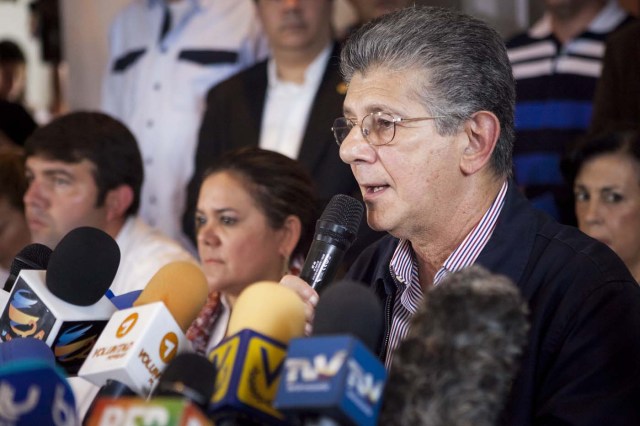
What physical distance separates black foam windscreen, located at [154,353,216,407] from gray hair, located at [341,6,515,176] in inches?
34.1

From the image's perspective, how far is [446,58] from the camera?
6.22 ft

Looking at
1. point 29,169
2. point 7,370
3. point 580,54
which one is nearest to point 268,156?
point 29,169

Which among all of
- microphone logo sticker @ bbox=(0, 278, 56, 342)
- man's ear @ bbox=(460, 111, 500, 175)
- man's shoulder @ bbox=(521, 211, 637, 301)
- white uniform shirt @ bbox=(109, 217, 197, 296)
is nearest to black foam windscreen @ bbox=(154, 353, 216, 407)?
microphone logo sticker @ bbox=(0, 278, 56, 342)

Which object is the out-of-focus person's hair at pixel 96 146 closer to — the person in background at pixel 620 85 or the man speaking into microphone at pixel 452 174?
the person in background at pixel 620 85

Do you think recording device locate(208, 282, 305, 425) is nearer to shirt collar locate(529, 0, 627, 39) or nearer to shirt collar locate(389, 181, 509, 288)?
shirt collar locate(389, 181, 509, 288)

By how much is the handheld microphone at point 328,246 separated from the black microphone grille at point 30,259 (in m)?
0.45

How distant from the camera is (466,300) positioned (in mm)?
1122

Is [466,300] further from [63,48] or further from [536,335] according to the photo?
[63,48]

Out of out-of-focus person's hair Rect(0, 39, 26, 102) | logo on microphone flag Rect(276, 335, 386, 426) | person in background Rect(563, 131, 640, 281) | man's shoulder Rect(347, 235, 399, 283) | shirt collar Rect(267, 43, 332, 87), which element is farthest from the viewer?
out-of-focus person's hair Rect(0, 39, 26, 102)

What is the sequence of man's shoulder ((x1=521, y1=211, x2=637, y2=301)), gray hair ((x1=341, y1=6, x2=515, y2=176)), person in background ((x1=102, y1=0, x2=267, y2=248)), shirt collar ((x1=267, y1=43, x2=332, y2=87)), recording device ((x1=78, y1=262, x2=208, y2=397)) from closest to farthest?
recording device ((x1=78, y1=262, x2=208, y2=397)) → man's shoulder ((x1=521, y1=211, x2=637, y2=301)) → gray hair ((x1=341, y1=6, x2=515, y2=176)) → shirt collar ((x1=267, y1=43, x2=332, y2=87)) → person in background ((x1=102, y1=0, x2=267, y2=248))

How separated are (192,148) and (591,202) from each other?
194cm

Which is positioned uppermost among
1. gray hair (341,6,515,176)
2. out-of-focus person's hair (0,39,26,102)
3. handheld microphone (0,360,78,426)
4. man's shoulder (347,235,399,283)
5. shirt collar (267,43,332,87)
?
gray hair (341,6,515,176)

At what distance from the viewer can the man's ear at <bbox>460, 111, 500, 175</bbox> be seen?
76.5 inches

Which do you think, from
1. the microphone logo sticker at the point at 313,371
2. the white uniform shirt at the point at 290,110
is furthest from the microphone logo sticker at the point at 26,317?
the white uniform shirt at the point at 290,110
